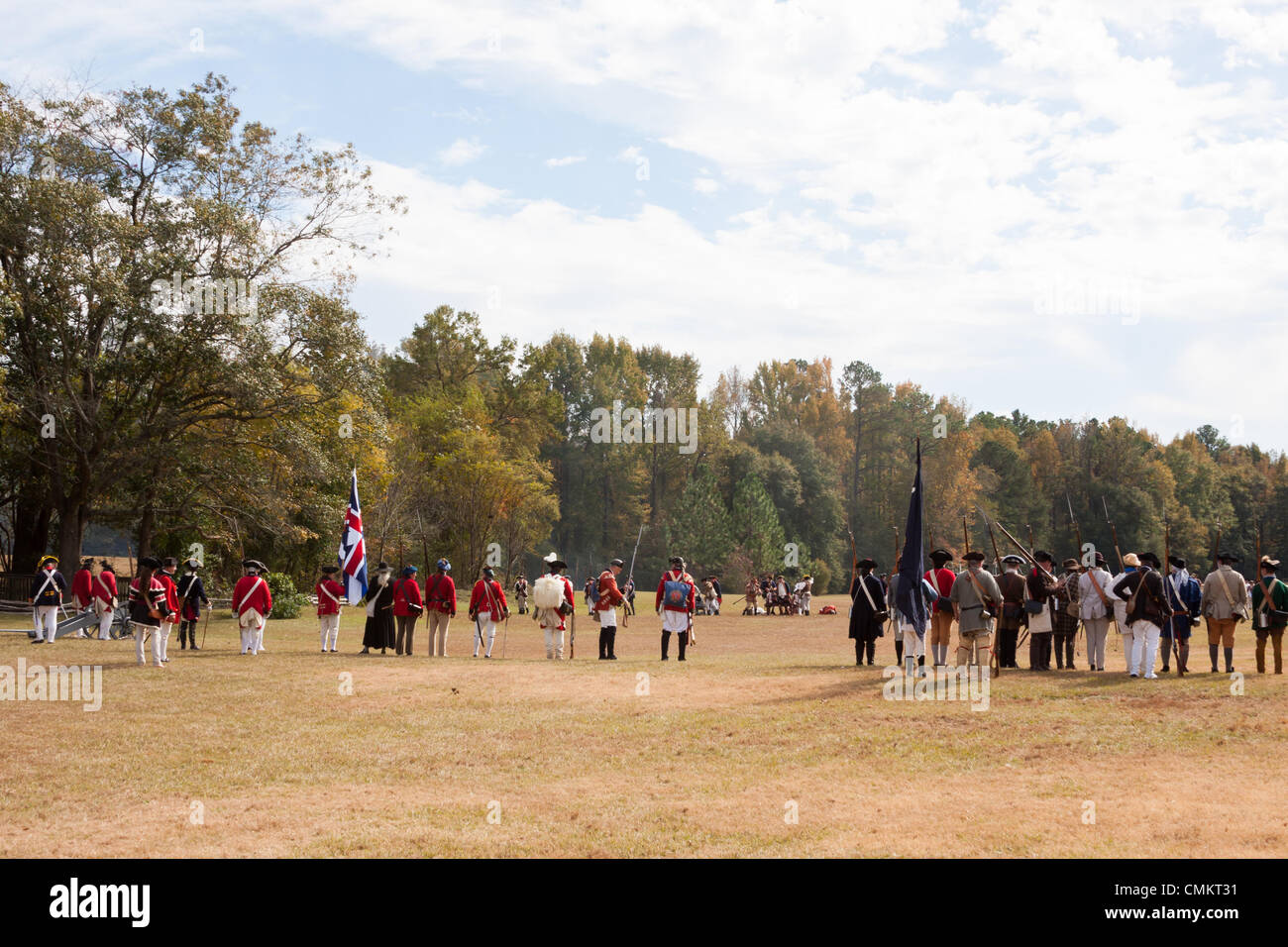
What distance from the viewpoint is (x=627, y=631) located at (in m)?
34.3

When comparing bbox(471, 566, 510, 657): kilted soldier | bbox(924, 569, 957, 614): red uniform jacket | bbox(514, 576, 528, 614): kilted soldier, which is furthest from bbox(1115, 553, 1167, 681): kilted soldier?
bbox(514, 576, 528, 614): kilted soldier

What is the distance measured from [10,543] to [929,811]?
4654cm

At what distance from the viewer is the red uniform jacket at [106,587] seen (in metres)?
23.0

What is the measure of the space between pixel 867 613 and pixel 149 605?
40.5ft

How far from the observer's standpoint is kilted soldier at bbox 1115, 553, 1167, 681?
629 inches

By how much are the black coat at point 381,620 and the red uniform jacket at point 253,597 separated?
7.29 feet

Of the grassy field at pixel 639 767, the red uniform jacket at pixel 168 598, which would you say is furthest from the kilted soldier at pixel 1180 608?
the red uniform jacket at pixel 168 598

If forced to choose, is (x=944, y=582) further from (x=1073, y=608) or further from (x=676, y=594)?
(x=676, y=594)

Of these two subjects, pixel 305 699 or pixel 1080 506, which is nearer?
pixel 305 699

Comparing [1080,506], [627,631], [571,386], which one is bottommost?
[627,631]

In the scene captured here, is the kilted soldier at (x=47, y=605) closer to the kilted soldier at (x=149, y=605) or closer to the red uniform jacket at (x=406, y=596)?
the kilted soldier at (x=149, y=605)
